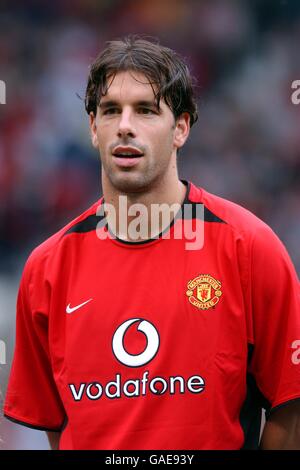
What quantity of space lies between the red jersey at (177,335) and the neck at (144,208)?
3 centimetres

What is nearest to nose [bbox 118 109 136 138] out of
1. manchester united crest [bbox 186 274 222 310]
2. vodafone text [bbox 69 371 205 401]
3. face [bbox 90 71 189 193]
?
face [bbox 90 71 189 193]

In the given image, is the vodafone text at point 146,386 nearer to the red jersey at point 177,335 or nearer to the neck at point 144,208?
the red jersey at point 177,335

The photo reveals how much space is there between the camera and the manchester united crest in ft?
7.59

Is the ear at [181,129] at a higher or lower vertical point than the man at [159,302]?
higher

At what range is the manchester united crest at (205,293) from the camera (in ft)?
7.59

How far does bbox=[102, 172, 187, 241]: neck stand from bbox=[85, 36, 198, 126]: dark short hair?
255 millimetres

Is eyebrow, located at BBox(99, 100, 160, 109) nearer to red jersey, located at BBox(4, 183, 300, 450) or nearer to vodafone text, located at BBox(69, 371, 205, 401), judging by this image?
red jersey, located at BBox(4, 183, 300, 450)

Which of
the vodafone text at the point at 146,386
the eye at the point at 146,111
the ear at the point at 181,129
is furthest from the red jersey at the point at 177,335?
the eye at the point at 146,111

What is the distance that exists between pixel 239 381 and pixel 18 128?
322cm

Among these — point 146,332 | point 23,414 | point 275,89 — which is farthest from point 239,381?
point 275,89

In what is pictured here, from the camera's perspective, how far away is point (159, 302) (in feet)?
7.67

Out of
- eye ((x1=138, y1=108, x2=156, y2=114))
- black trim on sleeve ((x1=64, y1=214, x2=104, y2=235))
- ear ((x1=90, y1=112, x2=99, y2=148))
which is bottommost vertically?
black trim on sleeve ((x1=64, y1=214, x2=104, y2=235))

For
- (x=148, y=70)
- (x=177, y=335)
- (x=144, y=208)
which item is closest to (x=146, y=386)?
(x=177, y=335)

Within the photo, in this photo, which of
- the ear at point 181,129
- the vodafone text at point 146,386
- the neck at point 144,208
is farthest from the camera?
the ear at point 181,129
